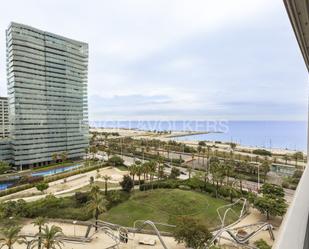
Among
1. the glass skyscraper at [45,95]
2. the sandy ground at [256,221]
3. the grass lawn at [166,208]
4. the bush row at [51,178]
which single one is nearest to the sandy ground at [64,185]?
the bush row at [51,178]

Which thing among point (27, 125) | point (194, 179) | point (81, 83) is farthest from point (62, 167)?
point (194, 179)

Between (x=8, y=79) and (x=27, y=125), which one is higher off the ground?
(x=8, y=79)

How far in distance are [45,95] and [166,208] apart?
88.8ft

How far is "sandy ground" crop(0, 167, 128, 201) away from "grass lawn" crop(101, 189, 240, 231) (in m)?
7.53

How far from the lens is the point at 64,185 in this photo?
1001 inches

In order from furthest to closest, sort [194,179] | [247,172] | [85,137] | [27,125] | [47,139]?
[85,137]
[47,139]
[27,125]
[247,172]
[194,179]

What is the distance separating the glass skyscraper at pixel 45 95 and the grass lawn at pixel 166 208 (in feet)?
68.2

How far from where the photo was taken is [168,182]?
23688 mm

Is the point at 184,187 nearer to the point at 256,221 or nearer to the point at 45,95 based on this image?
the point at 256,221

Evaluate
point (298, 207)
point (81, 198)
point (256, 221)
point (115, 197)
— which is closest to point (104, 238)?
point (115, 197)

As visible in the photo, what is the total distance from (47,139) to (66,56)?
13.4 m

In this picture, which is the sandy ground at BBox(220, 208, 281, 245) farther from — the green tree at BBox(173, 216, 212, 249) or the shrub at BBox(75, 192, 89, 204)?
the shrub at BBox(75, 192, 89, 204)

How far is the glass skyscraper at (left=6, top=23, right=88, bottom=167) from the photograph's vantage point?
3312 centimetres

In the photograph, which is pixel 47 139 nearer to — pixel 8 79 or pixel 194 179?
pixel 8 79
